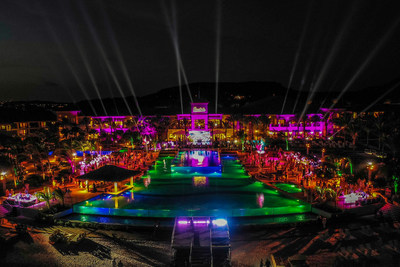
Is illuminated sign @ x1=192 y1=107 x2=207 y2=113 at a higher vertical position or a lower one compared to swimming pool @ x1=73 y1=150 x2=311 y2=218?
higher

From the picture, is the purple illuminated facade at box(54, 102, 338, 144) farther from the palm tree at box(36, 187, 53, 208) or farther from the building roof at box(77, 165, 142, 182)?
the palm tree at box(36, 187, 53, 208)

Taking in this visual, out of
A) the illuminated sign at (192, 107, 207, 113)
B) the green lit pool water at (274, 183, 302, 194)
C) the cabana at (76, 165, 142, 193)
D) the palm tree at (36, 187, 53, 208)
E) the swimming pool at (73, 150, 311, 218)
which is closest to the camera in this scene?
the swimming pool at (73, 150, 311, 218)

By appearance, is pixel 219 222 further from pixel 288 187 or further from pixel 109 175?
pixel 288 187

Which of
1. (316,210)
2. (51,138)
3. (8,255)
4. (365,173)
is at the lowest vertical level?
(8,255)

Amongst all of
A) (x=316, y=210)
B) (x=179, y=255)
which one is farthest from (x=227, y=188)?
(x=179, y=255)

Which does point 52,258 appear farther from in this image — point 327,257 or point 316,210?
point 316,210

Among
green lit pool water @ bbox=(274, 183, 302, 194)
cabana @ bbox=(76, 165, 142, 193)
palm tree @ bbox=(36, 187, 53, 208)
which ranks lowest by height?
green lit pool water @ bbox=(274, 183, 302, 194)

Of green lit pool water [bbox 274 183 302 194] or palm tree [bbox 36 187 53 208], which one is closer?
palm tree [bbox 36 187 53 208]

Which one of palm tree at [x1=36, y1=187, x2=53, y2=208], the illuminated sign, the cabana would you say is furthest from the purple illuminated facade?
palm tree at [x1=36, y1=187, x2=53, y2=208]

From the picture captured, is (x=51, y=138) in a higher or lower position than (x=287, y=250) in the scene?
higher
